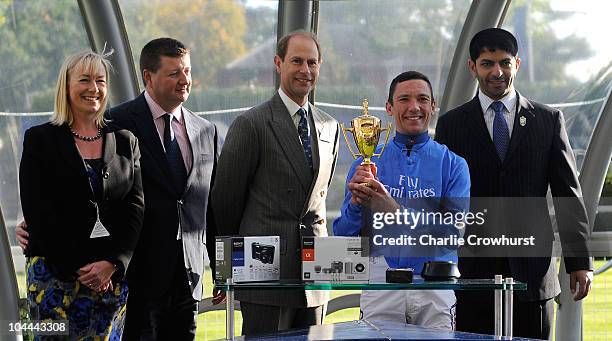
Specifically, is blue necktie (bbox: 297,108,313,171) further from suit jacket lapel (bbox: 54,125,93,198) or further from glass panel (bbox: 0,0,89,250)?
glass panel (bbox: 0,0,89,250)

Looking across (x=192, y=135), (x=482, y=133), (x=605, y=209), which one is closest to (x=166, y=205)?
(x=192, y=135)

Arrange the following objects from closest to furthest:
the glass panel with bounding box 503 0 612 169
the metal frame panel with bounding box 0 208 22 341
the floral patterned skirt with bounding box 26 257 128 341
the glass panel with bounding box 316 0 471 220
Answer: the floral patterned skirt with bounding box 26 257 128 341, the metal frame panel with bounding box 0 208 22 341, the glass panel with bounding box 316 0 471 220, the glass panel with bounding box 503 0 612 169

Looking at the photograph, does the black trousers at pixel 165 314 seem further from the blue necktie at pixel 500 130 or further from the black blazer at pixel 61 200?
the blue necktie at pixel 500 130

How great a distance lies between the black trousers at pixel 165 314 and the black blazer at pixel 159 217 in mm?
25

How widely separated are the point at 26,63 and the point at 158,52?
2.29 m

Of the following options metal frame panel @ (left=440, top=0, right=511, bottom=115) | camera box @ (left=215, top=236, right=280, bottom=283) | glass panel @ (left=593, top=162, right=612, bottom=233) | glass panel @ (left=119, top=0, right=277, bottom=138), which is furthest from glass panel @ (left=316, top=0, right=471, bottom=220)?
camera box @ (left=215, top=236, right=280, bottom=283)

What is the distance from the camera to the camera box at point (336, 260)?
3.74 m

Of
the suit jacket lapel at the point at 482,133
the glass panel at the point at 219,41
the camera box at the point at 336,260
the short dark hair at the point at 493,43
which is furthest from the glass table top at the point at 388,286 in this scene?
the glass panel at the point at 219,41

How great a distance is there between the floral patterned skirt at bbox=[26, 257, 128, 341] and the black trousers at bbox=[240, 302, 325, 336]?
1.89 feet

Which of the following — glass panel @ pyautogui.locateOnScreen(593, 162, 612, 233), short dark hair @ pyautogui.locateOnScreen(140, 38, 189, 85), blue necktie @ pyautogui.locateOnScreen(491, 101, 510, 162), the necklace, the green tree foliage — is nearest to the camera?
the necklace

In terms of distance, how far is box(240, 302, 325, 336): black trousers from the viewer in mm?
4629

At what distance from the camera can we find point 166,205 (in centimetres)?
484

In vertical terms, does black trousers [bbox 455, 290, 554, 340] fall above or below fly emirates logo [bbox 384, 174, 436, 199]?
below

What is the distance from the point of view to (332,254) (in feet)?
12.4
